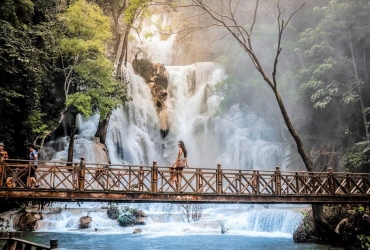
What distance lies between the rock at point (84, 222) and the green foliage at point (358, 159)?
14925 mm

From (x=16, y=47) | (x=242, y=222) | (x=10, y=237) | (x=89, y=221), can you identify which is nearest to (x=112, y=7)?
(x=16, y=47)

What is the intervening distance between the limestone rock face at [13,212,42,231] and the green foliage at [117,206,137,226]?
441 cm

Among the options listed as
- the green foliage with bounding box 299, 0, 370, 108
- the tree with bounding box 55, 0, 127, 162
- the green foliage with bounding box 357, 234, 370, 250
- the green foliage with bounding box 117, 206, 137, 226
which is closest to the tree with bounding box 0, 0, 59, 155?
the tree with bounding box 55, 0, 127, 162

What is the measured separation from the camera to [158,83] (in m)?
34.3

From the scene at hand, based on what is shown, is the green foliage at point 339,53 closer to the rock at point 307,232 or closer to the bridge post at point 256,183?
the rock at point 307,232

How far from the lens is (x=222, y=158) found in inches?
1225

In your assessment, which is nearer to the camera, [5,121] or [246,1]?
[5,121]

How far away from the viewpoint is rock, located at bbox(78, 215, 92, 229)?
63.6ft

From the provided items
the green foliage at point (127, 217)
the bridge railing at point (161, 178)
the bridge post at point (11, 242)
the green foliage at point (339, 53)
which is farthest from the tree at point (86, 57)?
the bridge post at point (11, 242)

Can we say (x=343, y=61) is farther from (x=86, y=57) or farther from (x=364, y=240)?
(x=86, y=57)

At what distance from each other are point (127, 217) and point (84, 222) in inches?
92.5

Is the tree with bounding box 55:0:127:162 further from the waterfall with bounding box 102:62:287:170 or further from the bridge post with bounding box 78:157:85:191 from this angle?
the bridge post with bounding box 78:157:85:191

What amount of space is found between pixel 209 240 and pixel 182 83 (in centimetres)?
2182

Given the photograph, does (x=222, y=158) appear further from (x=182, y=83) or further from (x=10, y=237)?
(x=10, y=237)
